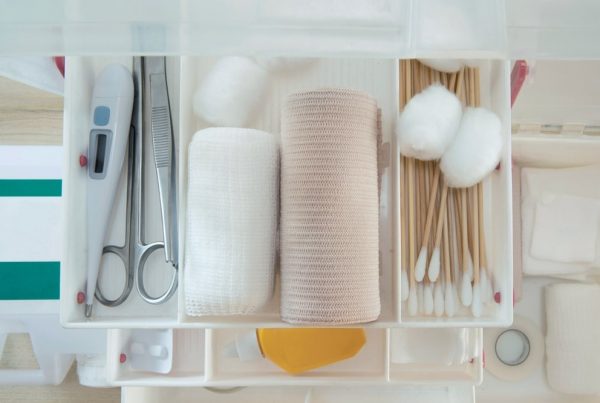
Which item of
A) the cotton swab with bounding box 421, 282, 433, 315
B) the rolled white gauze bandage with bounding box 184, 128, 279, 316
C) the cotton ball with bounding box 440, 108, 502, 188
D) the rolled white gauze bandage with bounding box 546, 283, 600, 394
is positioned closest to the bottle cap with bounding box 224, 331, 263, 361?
the rolled white gauze bandage with bounding box 184, 128, 279, 316

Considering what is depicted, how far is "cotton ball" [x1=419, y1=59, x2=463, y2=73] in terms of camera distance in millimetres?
753

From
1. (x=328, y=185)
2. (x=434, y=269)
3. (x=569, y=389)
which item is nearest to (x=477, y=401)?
(x=569, y=389)

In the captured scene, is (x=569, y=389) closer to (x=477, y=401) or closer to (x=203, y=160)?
(x=477, y=401)

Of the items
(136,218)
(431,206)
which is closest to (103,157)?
(136,218)

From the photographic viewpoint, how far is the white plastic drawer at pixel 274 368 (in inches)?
31.5

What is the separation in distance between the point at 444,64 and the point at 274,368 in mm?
443

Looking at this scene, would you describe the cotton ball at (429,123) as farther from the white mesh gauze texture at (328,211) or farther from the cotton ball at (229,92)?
the cotton ball at (229,92)

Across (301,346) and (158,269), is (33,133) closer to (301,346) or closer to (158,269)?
(158,269)

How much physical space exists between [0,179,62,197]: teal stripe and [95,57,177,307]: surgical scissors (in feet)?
0.56

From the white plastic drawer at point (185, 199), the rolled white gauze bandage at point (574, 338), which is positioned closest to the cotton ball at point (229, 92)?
the white plastic drawer at point (185, 199)

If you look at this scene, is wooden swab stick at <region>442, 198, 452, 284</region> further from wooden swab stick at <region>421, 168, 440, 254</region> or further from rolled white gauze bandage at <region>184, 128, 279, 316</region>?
rolled white gauze bandage at <region>184, 128, 279, 316</region>

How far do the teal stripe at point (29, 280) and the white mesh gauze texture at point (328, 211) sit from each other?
0.37 m

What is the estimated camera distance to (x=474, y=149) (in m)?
0.71

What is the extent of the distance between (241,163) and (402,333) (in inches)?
13.4
